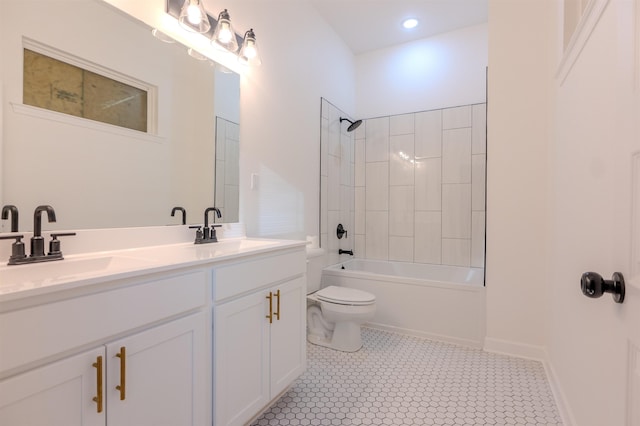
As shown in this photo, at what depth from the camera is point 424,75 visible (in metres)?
3.40

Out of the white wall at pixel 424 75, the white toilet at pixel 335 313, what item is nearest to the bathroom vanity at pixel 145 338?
the white toilet at pixel 335 313

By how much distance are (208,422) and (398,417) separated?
36.6 inches

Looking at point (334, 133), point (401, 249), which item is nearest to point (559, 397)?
point (401, 249)

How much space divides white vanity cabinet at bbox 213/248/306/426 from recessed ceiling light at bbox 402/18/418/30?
101 inches

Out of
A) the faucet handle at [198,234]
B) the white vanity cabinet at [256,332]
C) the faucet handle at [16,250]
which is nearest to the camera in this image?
the faucet handle at [16,250]

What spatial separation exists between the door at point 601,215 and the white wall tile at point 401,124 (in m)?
1.64

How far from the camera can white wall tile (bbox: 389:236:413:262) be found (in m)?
3.46

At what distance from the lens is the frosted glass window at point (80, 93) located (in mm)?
1191

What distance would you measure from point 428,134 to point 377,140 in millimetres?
559

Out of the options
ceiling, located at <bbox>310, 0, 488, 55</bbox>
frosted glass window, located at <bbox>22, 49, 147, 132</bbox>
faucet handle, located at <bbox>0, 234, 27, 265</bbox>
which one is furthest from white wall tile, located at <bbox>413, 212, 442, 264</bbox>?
faucet handle, located at <bbox>0, 234, 27, 265</bbox>

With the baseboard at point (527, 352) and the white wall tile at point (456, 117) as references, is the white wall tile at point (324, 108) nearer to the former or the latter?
the white wall tile at point (456, 117)

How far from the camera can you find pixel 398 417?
1.62 meters

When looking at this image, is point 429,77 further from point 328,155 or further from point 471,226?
point 471,226

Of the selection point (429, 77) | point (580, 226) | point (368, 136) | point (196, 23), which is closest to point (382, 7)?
point (429, 77)
